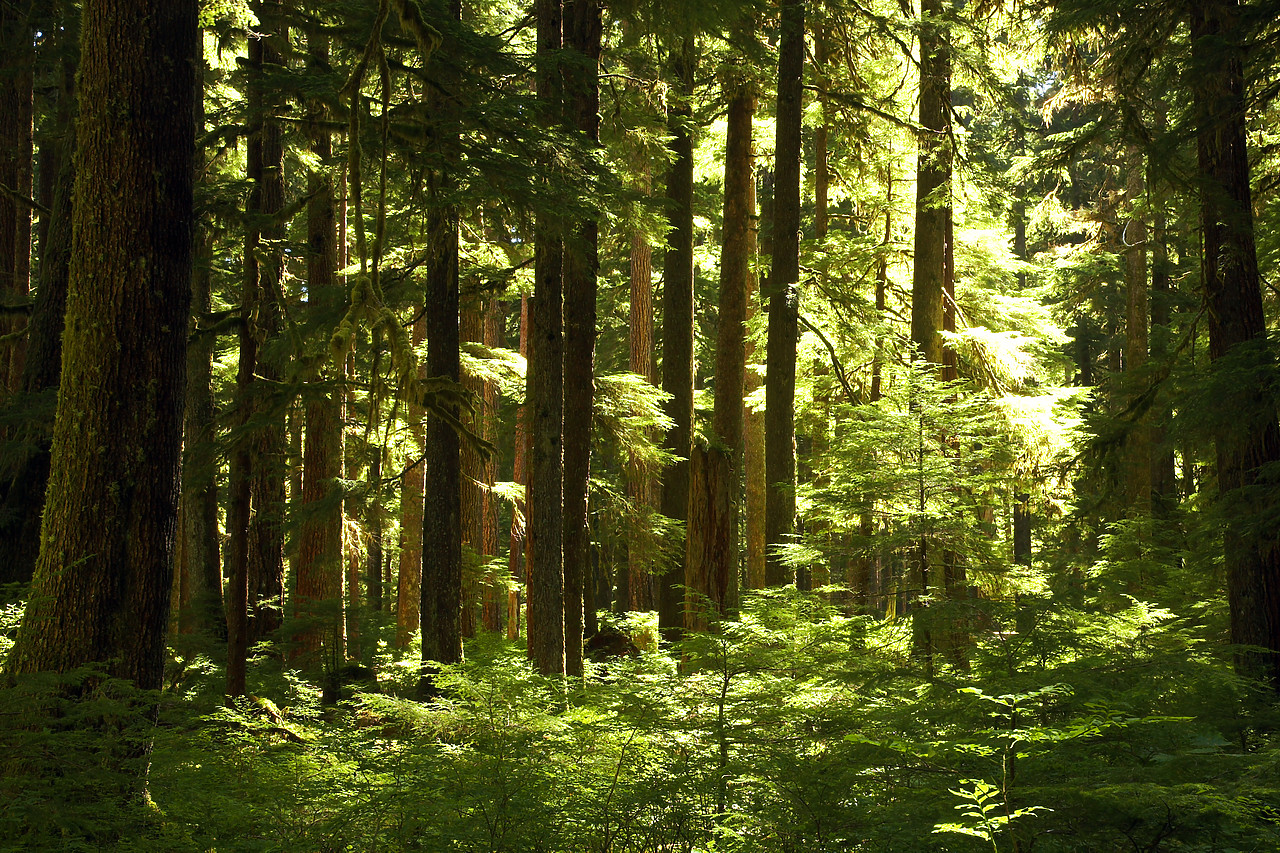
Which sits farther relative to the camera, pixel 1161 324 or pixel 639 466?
pixel 1161 324

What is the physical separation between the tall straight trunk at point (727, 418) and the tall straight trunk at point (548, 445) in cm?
270

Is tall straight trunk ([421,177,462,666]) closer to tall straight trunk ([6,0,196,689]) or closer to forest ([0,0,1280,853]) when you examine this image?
forest ([0,0,1280,853])

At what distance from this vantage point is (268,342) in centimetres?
1062

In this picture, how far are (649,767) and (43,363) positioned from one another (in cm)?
810

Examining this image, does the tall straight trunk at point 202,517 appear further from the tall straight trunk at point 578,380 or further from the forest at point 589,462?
the tall straight trunk at point 578,380

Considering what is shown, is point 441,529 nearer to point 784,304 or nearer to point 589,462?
point 589,462

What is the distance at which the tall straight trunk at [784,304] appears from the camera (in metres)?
11.6

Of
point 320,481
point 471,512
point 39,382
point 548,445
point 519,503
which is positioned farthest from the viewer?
point 519,503

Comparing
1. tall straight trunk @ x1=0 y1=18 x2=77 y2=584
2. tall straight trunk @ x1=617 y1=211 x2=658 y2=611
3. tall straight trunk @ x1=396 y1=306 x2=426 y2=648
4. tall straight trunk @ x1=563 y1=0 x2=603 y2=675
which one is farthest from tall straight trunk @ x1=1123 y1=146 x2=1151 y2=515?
tall straight trunk @ x1=0 y1=18 x2=77 y2=584

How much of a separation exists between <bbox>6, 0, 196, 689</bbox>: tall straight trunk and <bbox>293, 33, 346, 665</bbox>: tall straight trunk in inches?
208

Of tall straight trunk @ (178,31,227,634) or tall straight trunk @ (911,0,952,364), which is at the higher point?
tall straight trunk @ (911,0,952,364)

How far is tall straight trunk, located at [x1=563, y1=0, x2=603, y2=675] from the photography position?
1027 centimetres

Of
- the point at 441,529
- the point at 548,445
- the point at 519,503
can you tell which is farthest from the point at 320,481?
the point at 519,503

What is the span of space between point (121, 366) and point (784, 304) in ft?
28.0
